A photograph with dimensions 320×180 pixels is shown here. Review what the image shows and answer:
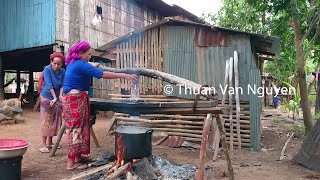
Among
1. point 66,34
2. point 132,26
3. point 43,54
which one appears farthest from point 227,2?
point 43,54

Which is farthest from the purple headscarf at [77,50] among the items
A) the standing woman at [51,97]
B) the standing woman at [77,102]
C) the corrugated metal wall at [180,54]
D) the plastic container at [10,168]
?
the corrugated metal wall at [180,54]

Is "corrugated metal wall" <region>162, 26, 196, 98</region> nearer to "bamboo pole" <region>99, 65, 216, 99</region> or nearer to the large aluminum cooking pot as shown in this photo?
"bamboo pole" <region>99, 65, 216, 99</region>

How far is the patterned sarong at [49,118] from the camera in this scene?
5537 mm

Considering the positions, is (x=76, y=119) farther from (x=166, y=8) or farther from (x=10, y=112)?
(x=166, y=8)

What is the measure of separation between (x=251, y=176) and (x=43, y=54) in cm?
1259

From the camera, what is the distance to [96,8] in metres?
11.8

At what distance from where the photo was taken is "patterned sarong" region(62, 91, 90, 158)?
4.43 metres

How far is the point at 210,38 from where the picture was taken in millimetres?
6914

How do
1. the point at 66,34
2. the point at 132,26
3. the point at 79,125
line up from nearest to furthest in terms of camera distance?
the point at 79,125, the point at 66,34, the point at 132,26

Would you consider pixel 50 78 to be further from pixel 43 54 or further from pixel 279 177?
pixel 43 54

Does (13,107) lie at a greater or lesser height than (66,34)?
lesser

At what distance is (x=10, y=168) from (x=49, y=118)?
1.98 m

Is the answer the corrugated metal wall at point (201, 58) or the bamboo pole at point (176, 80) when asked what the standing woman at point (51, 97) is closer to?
the bamboo pole at point (176, 80)

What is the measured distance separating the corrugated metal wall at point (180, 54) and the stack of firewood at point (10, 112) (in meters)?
5.74
